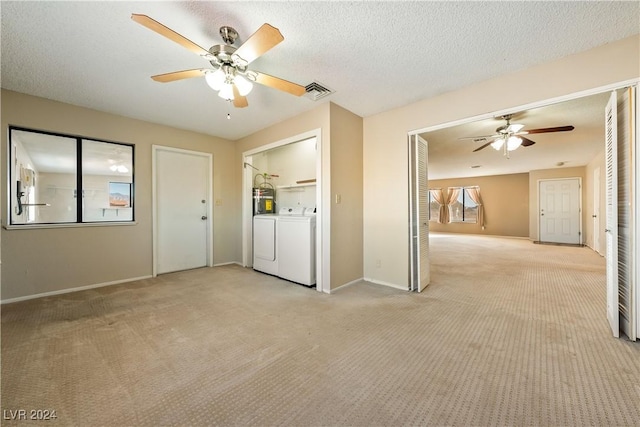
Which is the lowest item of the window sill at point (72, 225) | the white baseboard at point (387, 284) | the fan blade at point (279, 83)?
the white baseboard at point (387, 284)

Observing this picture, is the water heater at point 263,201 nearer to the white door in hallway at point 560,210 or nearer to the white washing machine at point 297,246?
the white washing machine at point 297,246

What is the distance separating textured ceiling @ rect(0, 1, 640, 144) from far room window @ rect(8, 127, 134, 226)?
61 centimetres

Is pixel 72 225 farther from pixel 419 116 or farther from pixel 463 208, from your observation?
pixel 463 208

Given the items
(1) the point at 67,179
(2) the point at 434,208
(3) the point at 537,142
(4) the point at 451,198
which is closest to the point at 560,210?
(4) the point at 451,198

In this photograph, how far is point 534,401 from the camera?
51.9 inches

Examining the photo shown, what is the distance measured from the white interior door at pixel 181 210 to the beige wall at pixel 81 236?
15 centimetres

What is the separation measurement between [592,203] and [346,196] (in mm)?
7570

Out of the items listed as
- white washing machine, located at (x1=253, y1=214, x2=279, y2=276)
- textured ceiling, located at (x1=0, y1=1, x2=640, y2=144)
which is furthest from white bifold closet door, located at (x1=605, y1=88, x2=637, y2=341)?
white washing machine, located at (x1=253, y1=214, x2=279, y2=276)

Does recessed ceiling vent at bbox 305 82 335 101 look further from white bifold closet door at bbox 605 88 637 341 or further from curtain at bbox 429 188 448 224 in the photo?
curtain at bbox 429 188 448 224

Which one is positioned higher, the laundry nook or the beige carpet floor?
the laundry nook

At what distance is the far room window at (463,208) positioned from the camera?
9.73m

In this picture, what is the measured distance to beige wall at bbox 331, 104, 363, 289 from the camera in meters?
3.17

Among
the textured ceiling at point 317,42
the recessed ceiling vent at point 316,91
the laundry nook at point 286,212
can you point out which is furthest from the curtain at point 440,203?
the recessed ceiling vent at point 316,91

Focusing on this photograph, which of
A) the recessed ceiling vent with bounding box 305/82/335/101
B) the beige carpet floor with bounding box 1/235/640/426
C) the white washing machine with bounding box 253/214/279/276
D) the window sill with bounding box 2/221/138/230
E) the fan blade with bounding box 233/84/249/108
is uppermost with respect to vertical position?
the recessed ceiling vent with bounding box 305/82/335/101
